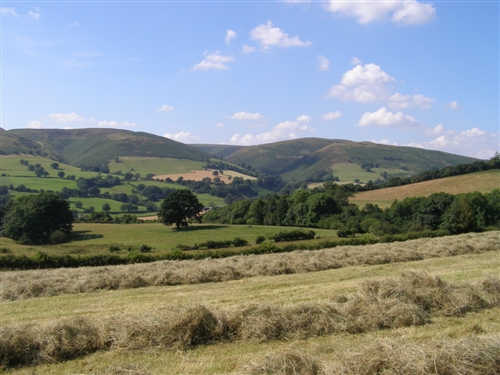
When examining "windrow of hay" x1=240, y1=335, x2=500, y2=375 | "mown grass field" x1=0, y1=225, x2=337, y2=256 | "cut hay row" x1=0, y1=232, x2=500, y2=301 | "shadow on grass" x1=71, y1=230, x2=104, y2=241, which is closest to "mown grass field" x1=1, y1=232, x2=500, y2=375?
"windrow of hay" x1=240, y1=335, x2=500, y2=375

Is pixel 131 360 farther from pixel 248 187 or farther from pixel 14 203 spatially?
pixel 248 187

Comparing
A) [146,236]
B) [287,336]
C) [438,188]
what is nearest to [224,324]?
[287,336]

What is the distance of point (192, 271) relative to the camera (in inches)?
768

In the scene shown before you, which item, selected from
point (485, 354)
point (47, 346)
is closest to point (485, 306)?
point (485, 354)

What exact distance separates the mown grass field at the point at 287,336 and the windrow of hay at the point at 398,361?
2 centimetres

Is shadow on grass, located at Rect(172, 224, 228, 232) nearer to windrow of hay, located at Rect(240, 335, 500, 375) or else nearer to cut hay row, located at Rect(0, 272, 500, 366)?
cut hay row, located at Rect(0, 272, 500, 366)

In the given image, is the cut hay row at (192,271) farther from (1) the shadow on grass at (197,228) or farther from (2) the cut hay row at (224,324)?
(1) the shadow on grass at (197,228)

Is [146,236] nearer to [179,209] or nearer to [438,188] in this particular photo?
[179,209]

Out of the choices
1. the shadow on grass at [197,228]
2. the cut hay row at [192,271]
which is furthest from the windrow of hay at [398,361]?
the shadow on grass at [197,228]

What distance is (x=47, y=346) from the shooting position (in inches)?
326

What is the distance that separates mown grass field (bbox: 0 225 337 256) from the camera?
5115 cm

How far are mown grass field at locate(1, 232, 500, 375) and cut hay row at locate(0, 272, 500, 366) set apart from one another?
2cm

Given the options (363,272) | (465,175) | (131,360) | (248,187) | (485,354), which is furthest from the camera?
(248,187)

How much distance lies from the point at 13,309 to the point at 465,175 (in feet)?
308
